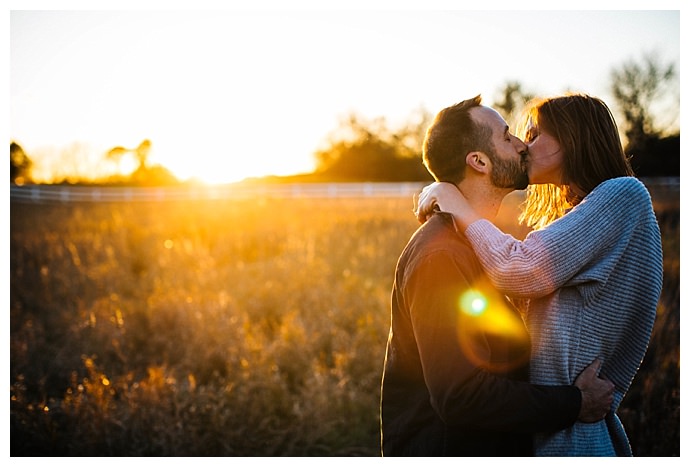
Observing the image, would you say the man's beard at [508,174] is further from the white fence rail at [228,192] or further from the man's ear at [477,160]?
the white fence rail at [228,192]

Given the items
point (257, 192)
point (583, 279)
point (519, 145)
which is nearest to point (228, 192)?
point (257, 192)

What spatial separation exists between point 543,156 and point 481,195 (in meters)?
0.40

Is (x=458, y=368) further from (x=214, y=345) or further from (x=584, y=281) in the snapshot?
(x=214, y=345)

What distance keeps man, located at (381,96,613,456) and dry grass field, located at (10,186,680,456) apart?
2.46 m

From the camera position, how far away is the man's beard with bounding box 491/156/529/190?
2.39 m

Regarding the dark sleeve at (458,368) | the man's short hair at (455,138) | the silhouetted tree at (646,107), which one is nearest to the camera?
the dark sleeve at (458,368)

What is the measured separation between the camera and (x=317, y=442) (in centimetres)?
441

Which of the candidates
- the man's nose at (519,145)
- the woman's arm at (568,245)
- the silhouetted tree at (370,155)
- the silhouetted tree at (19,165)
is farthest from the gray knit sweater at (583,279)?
the silhouetted tree at (370,155)

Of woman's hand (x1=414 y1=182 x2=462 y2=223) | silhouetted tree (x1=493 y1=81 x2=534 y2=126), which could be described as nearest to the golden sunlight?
woman's hand (x1=414 y1=182 x2=462 y2=223)

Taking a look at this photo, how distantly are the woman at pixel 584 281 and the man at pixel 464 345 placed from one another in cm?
8

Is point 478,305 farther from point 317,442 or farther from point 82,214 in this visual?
point 82,214

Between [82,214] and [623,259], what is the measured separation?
14.3 m

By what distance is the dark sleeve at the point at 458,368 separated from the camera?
1844 mm

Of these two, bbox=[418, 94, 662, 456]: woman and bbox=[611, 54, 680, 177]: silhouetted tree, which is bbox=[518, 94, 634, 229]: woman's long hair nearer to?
bbox=[418, 94, 662, 456]: woman
